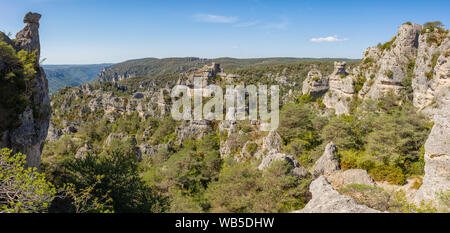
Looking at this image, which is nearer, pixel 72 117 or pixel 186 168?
pixel 186 168

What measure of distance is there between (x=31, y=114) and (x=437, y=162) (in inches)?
847

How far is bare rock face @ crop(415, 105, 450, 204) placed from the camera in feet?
28.7

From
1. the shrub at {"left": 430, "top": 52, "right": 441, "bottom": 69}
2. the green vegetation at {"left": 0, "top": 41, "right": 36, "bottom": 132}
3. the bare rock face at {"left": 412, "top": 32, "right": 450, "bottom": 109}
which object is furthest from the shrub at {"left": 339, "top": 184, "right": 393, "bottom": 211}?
the shrub at {"left": 430, "top": 52, "right": 441, "bottom": 69}

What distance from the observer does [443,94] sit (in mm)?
19609

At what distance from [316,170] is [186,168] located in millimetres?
13105

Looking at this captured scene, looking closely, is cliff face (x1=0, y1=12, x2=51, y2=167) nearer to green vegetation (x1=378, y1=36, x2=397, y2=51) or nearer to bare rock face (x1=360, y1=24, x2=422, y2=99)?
bare rock face (x1=360, y1=24, x2=422, y2=99)

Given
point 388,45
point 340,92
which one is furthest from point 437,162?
point 340,92

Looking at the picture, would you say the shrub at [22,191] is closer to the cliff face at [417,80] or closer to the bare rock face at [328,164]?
the cliff face at [417,80]

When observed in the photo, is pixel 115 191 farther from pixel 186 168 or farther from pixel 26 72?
pixel 186 168

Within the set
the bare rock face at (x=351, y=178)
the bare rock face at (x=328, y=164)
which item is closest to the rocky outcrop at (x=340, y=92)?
the bare rock face at (x=328, y=164)

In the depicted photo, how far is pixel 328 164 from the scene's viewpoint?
14875 mm

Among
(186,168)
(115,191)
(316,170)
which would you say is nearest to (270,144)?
(316,170)

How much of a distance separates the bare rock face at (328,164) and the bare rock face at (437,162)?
5311 mm
